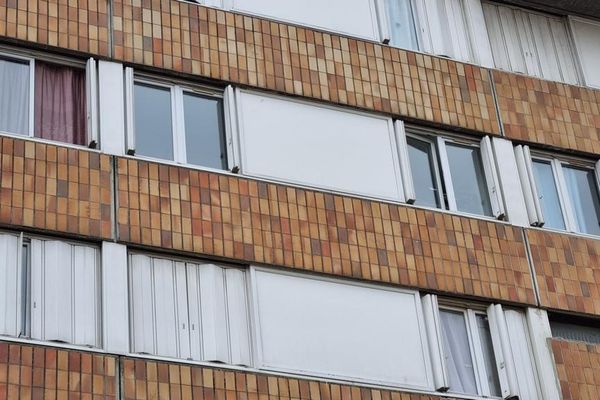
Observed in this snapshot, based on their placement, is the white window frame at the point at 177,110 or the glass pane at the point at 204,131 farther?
the glass pane at the point at 204,131

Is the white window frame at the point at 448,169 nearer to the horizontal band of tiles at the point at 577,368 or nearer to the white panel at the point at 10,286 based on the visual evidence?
the horizontal band of tiles at the point at 577,368

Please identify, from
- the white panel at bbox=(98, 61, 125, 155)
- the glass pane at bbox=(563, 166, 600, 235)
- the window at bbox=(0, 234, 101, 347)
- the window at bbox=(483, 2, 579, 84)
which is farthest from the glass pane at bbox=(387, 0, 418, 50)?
the window at bbox=(0, 234, 101, 347)

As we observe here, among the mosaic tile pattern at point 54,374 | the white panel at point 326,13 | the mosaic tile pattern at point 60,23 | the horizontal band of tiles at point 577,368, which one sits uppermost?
the white panel at point 326,13

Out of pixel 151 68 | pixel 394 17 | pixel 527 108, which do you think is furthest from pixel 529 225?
pixel 151 68

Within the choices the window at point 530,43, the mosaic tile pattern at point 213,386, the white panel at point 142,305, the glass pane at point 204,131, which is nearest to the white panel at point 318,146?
the glass pane at point 204,131

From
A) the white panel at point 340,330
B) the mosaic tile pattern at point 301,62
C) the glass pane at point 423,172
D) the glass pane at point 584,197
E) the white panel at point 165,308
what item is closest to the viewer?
the white panel at point 165,308

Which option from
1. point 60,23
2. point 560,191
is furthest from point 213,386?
point 560,191

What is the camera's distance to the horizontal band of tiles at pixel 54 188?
16.7 m

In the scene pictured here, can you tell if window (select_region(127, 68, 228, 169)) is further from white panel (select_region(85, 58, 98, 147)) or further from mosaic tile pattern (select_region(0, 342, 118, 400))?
mosaic tile pattern (select_region(0, 342, 118, 400))

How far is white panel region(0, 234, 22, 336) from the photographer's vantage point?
1602 centimetres

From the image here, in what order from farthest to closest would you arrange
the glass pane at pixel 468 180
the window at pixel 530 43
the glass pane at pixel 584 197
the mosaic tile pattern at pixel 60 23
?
the window at pixel 530 43 → the glass pane at pixel 584 197 → the glass pane at pixel 468 180 → the mosaic tile pattern at pixel 60 23

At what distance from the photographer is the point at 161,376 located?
53.6 feet

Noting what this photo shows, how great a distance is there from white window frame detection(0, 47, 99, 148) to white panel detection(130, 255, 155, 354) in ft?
5.14

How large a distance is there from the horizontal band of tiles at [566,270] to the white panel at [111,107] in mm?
5732
